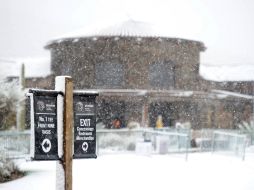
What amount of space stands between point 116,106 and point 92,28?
6.55 meters

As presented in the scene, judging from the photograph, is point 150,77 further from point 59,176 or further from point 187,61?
point 59,176

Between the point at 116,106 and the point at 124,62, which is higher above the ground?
the point at 124,62

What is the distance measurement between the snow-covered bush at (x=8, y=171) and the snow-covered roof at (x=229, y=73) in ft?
93.8

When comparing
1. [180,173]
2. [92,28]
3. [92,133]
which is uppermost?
[92,28]

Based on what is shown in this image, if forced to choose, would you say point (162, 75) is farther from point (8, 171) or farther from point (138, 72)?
point (8, 171)

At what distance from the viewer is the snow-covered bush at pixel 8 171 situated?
12352 millimetres

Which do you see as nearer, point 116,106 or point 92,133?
point 92,133

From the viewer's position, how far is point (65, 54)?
116 feet

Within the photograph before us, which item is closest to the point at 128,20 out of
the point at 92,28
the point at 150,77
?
the point at 92,28

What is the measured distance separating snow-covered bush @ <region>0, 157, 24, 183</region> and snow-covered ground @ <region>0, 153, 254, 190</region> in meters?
0.29

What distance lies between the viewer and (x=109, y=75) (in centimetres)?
3400

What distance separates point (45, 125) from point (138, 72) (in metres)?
27.8

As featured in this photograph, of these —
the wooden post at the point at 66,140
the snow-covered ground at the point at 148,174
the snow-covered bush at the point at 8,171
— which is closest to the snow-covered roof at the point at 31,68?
the snow-covered ground at the point at 148,174

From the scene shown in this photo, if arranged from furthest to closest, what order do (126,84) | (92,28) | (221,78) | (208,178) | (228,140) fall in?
1. (221,78)
2. (92,28)
3. (126,84)
4. (228,140)
5. (208,178)
